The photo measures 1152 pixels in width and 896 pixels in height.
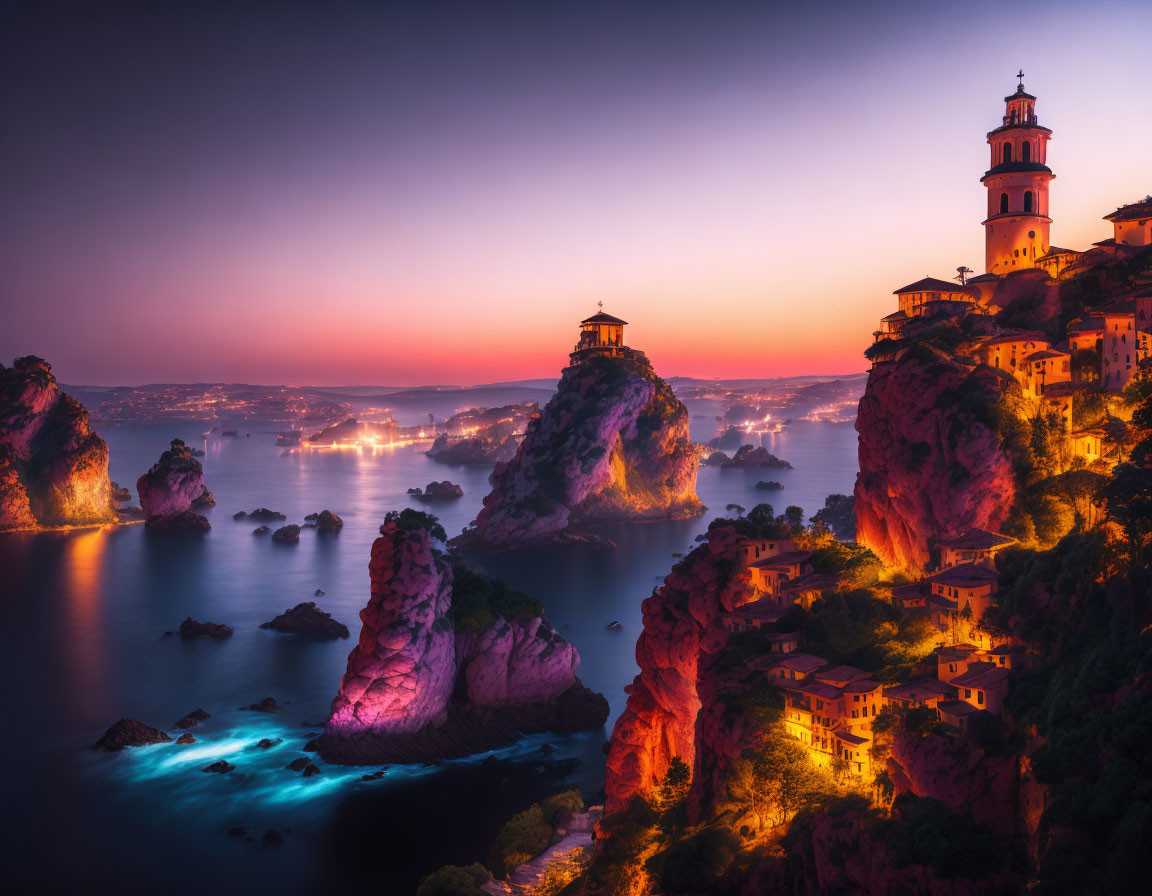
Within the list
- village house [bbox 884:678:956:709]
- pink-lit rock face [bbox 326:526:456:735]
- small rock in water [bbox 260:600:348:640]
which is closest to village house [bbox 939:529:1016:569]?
village house [bbox 884:678:956:709]

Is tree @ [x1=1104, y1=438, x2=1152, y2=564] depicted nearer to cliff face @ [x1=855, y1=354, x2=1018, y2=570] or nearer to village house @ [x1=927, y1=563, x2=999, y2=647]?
village house @ [x1=927, y1=563, x2=999, y2=647]

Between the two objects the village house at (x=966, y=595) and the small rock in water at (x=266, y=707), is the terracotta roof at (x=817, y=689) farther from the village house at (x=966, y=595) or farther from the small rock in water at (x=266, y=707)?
the small rock in water at (x=266, y=707)

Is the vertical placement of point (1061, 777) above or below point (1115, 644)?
below

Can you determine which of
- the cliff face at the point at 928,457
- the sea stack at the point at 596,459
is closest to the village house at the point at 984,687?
the cliff face at the point at 928,457

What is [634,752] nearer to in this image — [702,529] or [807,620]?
[807,620]

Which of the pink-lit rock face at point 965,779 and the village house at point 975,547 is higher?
the village house at point 975,547

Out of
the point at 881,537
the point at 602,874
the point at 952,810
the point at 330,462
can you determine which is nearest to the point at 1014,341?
the point at 881,537

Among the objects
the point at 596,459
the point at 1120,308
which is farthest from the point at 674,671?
the point at 596,459
